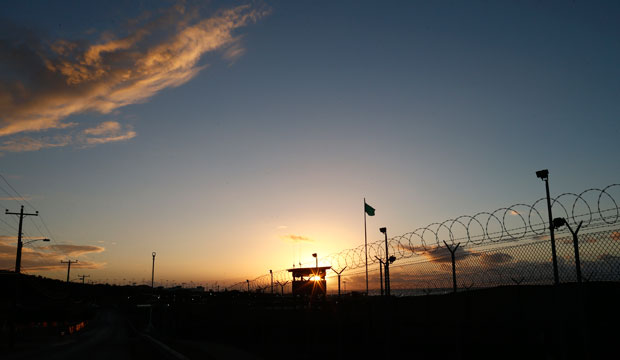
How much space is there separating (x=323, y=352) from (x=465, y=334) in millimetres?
4887

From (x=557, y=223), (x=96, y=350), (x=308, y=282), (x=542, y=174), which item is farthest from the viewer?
(x=308, y=282)

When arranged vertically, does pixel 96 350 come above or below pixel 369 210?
Answer: below

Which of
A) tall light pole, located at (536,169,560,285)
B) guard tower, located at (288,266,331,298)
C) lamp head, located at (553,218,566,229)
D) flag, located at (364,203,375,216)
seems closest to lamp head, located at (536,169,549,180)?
tall light pole, located at (536,169,560,285)

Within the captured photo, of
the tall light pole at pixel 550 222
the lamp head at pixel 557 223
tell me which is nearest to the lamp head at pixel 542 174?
the tall light pole at pixel 550 222

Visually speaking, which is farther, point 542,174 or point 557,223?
point 542,174

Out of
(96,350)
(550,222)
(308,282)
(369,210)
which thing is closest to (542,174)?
(550,222)

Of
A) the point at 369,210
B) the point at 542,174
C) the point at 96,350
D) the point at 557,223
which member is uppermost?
the point at 369,210

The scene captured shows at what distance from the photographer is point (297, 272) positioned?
169 ft

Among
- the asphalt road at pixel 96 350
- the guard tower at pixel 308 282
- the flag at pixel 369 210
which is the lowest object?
the asphalt road at pixel 96 350

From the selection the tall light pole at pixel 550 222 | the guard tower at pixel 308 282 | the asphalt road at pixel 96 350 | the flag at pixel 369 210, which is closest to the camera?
the tall light pole at pixel 550 222

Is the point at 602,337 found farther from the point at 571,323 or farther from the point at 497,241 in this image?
the point at 497,241

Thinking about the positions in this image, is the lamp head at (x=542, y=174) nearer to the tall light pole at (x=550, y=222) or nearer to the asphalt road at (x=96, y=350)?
the tall light pole at (x=550, y=222)

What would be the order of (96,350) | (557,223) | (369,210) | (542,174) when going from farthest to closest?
(96,350) < (369,210) < (542,174) < (557,223)

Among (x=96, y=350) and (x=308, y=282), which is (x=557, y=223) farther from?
(x=308, y=282)
